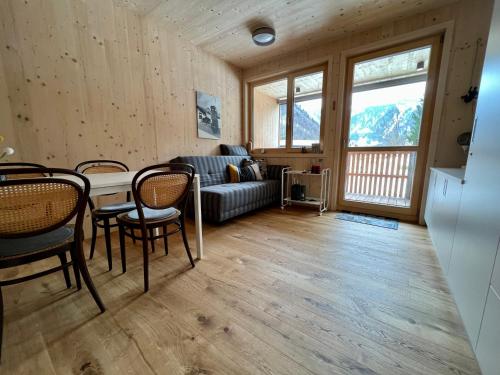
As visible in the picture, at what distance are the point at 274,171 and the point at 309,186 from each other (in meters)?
0.65

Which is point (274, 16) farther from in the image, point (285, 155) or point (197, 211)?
point (197, 211)

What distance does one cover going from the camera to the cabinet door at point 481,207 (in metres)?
0.90

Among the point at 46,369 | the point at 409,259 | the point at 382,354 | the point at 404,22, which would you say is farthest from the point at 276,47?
the point at 46,369

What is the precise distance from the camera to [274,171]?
12.1 ft

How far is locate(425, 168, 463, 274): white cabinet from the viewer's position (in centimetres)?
141

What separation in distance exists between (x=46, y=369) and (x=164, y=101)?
9.09 ft

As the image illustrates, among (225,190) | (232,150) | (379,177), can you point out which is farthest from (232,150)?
(379,177)

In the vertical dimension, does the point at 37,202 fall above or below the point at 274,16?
below

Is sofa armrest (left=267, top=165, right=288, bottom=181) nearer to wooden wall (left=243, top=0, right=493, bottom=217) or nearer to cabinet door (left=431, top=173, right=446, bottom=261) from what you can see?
wooden wall (left=243, top=0, right=493, bottom=217)

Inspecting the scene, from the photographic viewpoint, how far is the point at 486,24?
212cm

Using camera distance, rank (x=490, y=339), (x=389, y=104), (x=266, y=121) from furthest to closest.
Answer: (x=266, y=121), (x=389, y=104), (x=490, y=339)

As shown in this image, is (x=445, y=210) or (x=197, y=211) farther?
(x=197, y=211)

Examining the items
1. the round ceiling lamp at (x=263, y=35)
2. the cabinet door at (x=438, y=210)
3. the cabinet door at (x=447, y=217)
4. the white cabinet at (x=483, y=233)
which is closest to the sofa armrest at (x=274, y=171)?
the round ceiling lamp at (x=263, y=35)

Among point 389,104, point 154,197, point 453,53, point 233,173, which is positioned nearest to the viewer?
point 154,197
